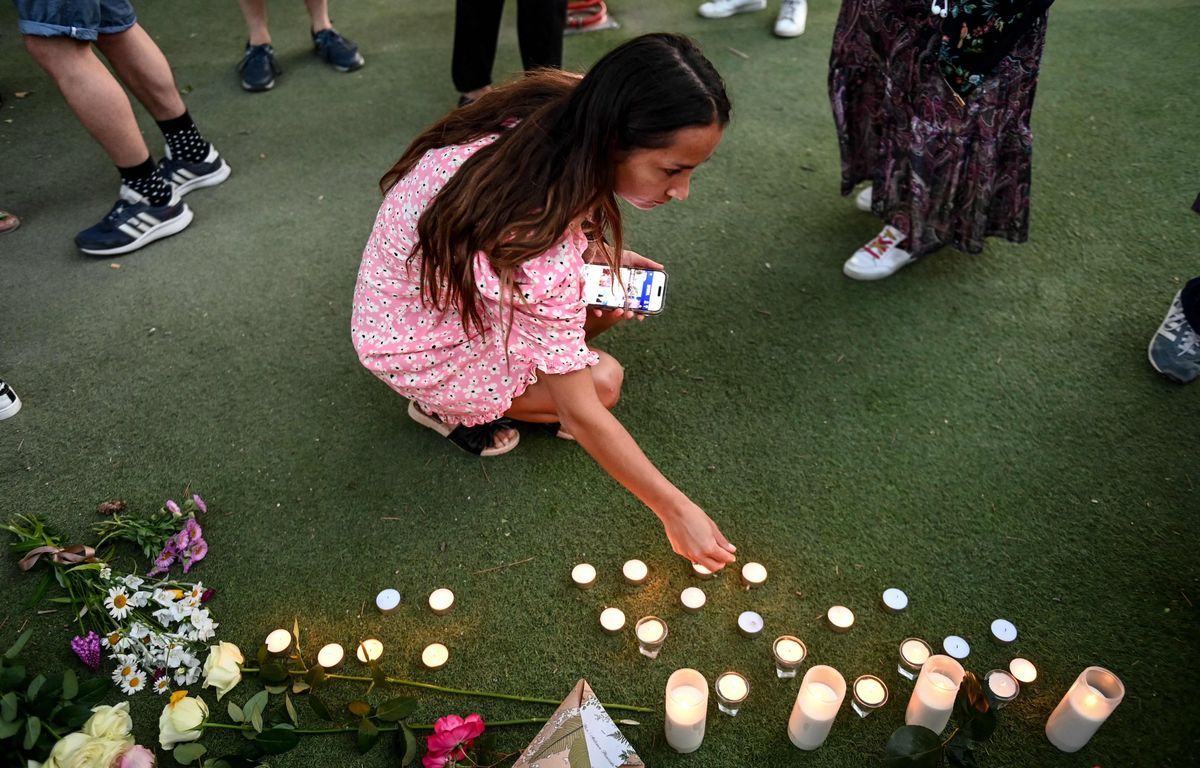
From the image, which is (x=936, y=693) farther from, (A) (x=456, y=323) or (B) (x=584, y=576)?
(A) (x=456, y=323)

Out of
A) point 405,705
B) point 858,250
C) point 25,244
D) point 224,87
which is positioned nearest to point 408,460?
point 405,705

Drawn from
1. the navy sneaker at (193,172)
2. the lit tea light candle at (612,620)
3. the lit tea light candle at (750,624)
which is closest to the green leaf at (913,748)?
the lit tea light candle at (750,624)

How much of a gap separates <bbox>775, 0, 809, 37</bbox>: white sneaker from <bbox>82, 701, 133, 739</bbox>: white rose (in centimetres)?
292

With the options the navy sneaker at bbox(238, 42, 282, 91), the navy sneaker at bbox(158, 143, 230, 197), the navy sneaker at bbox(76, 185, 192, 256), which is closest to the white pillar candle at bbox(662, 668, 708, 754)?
the navy sneaker at bbox(76, 185, 192, 256)

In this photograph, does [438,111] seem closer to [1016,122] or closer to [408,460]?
[408,460]

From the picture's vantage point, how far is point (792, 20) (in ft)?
10.0

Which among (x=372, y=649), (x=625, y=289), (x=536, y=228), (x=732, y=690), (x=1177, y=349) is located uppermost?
(x=536, y=228)

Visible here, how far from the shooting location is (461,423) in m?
1.66

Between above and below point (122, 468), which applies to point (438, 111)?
above

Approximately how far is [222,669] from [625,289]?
95 cm

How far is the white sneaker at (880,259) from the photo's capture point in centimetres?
207

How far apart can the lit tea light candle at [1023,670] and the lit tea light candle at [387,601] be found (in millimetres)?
1018

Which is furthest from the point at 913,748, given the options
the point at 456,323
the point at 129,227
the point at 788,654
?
the point at 129,227

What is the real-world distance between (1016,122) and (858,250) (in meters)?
0.47
